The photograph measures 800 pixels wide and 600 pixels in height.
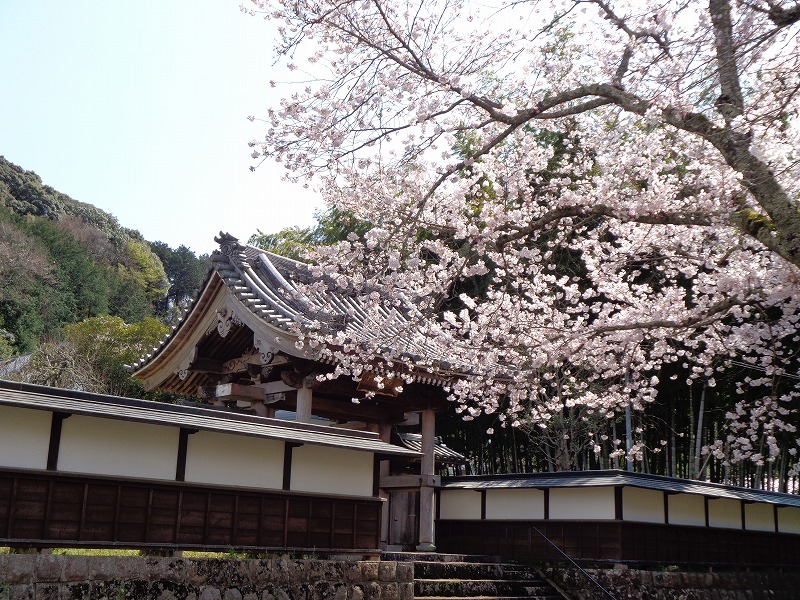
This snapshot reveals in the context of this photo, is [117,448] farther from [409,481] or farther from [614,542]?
[614,542]

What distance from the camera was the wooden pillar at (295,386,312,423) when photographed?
35.6 feet

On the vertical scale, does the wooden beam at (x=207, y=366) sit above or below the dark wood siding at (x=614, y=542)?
above

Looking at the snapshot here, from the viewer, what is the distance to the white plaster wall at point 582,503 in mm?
12453

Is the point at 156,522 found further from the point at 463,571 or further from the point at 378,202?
the point at 463,571

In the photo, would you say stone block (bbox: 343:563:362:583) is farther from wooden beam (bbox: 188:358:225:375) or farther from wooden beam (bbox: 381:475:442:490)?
wooden beam (bbox: 188:358:225:375)

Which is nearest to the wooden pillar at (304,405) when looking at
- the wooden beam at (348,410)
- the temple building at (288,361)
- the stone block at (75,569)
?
the temple building at (288,361)

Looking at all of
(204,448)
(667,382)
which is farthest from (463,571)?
(667,382)

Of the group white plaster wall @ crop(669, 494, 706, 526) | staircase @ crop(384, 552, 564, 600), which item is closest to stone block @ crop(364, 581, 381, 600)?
staircase @ crop(384, 552, 564, 600)

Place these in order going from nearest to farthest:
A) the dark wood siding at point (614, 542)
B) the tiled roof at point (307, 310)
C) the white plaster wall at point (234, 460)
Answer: the white plaster wall at point (234, 460) < the tiled roof at point (307, 310) < the dark wood siding at point (614, 542)

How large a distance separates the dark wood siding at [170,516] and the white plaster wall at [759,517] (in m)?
9.00

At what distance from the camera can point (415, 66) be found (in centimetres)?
687

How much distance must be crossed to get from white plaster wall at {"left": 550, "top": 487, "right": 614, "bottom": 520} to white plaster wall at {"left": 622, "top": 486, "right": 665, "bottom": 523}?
25 cm

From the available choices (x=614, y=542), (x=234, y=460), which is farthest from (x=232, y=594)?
(x=614, y=542)

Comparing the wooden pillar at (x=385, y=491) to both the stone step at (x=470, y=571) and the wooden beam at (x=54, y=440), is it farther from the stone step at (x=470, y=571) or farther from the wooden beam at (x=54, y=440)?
the wooden beam at (x=54, y=440)
